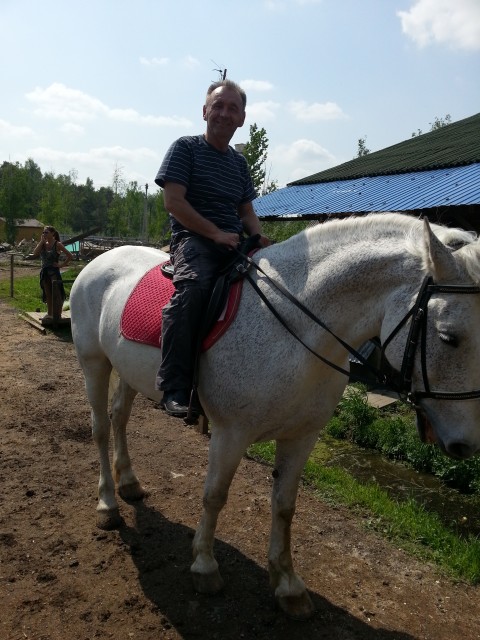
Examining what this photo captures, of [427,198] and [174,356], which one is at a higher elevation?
[427,198]

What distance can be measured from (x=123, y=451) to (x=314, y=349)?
240 cm

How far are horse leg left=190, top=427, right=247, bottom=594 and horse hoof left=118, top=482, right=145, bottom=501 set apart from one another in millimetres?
1206

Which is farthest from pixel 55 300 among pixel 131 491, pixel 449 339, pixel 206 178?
pixel 449 339

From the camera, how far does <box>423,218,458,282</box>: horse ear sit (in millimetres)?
2008

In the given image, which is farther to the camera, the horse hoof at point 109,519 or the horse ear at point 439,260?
the horse hoof at point 109,519

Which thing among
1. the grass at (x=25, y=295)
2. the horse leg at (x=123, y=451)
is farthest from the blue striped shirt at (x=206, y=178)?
the grass at (x=25, y=295)

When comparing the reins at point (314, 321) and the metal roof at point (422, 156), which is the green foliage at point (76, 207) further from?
the reins at point (314, 321)

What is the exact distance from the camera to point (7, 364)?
7914 millimetres

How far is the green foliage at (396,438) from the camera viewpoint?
5.00 meters

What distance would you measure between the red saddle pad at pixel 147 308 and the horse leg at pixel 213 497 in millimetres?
732

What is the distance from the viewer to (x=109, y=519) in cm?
373

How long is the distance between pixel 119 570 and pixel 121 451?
1089 mm

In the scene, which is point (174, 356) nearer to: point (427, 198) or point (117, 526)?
point (117, 526)

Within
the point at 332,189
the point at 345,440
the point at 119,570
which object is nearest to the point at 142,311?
the point at 119,570
